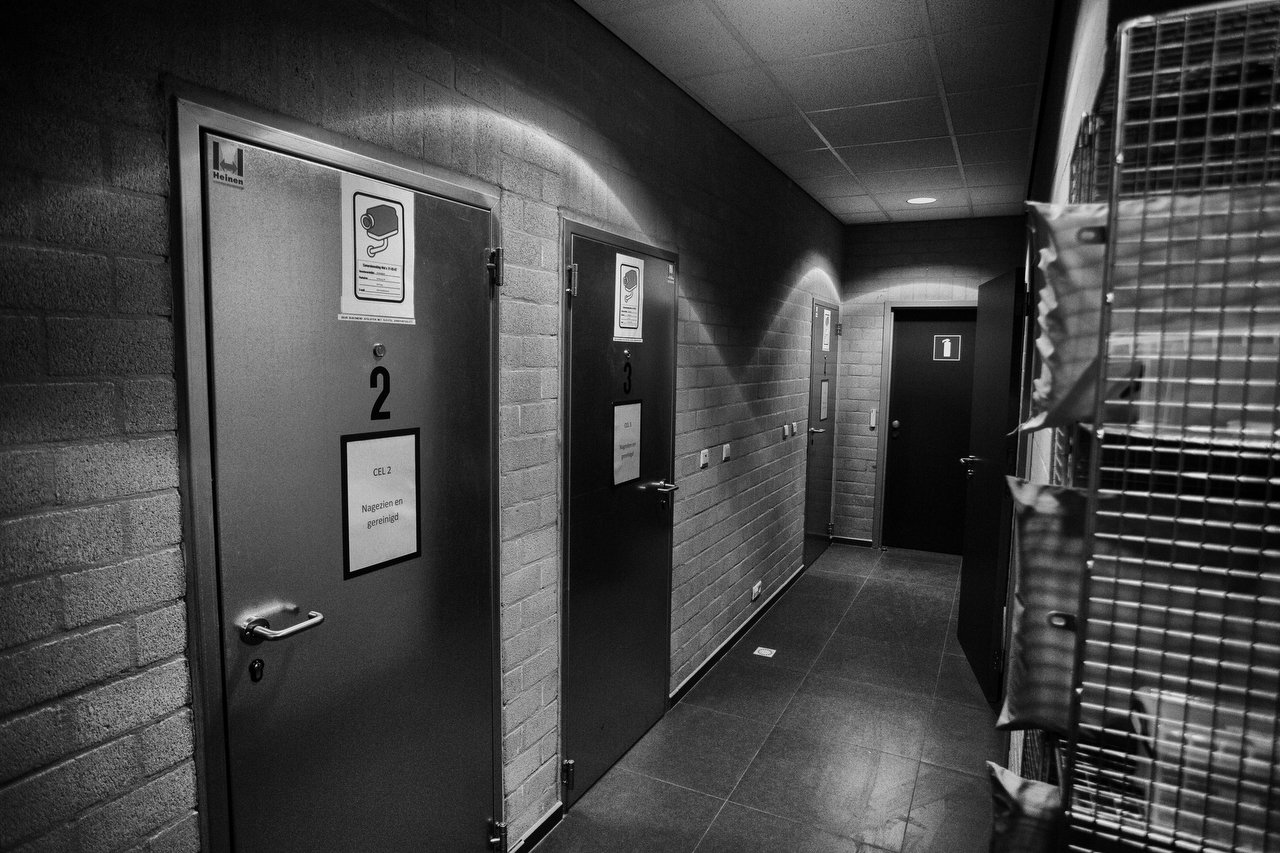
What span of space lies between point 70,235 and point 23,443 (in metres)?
0.35

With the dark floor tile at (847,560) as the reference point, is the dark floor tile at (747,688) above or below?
below

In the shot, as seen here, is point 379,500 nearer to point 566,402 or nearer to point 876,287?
point 566,402

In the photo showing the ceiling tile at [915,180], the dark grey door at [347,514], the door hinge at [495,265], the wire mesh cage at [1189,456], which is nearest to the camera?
the wire mesh cage at [1189,456]

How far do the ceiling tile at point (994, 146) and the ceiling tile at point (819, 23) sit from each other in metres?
1.39

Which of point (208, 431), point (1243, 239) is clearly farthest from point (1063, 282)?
point (208, 431)

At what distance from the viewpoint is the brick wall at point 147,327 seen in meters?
1.12

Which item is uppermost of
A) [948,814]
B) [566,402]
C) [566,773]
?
[566,402]

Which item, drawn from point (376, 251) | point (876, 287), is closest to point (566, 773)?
point (376, 251)

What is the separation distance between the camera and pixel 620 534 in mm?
2855

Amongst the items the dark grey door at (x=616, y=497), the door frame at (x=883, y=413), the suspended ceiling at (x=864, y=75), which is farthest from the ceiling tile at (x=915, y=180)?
the dark grey door at (x=616, y=497)

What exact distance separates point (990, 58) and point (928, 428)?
3.94 metres

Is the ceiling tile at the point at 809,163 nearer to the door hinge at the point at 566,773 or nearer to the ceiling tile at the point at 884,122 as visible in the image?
the ceiling tile at the point at 884,122

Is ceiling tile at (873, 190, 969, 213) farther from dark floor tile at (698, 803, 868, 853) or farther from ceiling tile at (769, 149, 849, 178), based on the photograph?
dark floor tile at (698, 803, 868, 853)

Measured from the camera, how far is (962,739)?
3.19 metres
